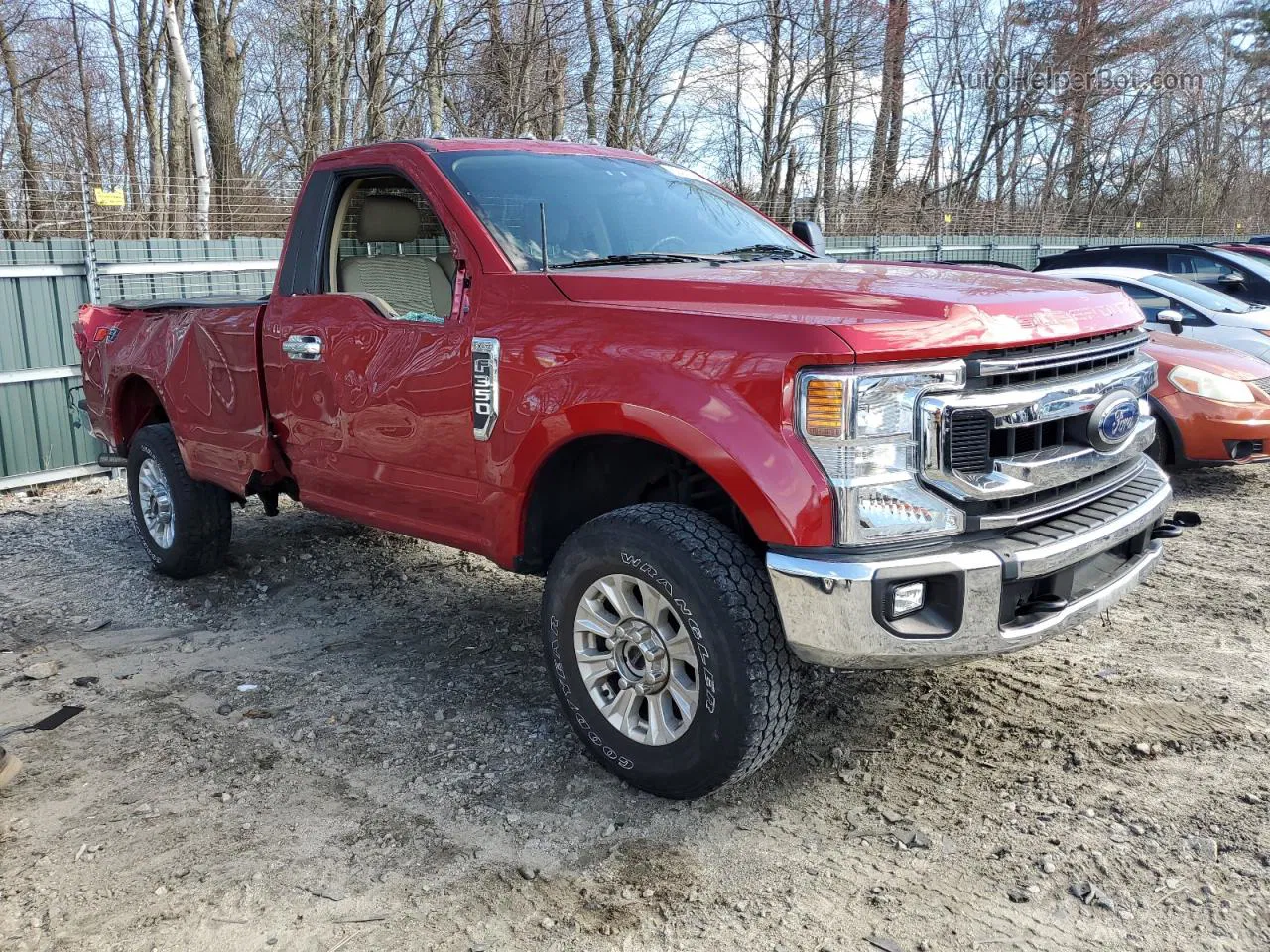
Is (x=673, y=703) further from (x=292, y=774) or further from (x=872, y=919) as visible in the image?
(x=292, y=774)

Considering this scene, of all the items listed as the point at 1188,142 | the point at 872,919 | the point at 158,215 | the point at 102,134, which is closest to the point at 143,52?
the point at 102,134

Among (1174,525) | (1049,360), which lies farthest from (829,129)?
(1049,360)

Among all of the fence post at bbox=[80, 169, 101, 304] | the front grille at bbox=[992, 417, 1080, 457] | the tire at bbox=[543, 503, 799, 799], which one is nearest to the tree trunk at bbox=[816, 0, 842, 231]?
the fence post at bbox=[80, 169, 101, 304]

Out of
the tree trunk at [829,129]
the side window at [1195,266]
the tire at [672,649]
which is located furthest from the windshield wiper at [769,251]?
the tree trunk at [829,129]

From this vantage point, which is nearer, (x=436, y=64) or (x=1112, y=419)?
(x=1112, y=419)

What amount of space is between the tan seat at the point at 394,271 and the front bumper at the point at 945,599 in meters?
2.19

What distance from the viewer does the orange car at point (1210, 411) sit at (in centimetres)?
670

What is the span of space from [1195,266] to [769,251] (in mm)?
8087

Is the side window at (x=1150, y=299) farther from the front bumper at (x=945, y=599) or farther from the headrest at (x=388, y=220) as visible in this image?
the headrest at (x=388, y=220)

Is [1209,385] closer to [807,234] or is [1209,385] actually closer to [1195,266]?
[807,234]

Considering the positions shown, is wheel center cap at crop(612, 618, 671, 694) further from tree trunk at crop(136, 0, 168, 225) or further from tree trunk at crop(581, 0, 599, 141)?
tree trunk at crop(136, 0, 168, 225)

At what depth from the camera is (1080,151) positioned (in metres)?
28.8

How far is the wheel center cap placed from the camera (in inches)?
125

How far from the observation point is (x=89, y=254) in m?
8.51
